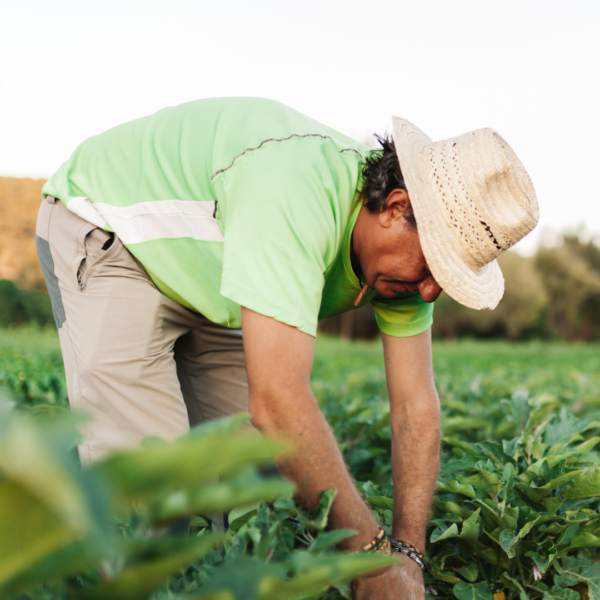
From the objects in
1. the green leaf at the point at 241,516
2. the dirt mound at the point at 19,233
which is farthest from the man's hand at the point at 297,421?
the dirt mound at the point at 19,233

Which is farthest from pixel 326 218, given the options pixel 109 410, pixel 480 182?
pixel 109 410

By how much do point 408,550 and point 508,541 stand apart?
0.29m

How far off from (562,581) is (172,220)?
170 centimetres

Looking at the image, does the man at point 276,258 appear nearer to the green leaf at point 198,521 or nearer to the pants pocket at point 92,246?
the pants pocket at point 92,246

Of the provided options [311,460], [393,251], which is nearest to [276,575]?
[311,460]

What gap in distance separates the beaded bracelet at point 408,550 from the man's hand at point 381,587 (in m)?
0.31

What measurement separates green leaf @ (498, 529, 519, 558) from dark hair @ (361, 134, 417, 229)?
37.6 inches

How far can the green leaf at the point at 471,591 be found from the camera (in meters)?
1.84

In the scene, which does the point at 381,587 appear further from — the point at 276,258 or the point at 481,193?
the point at 481,193

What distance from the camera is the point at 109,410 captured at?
2049 mm

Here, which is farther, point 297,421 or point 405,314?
point 405,314

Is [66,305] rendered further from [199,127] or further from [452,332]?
[452,332]

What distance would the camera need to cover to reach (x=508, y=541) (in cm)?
178

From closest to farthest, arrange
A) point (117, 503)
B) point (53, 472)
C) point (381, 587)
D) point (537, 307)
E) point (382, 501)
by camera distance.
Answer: point (53, 472) < point (117, 503) < point (381, 587) < point (382, 501) < point (537, 307)
